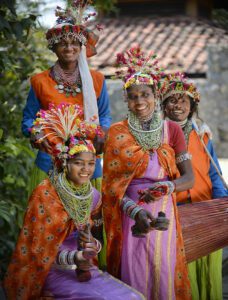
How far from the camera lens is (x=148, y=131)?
3.88 m

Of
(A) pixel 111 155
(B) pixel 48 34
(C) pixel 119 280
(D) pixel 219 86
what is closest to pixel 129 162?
(A) pixel 111 155

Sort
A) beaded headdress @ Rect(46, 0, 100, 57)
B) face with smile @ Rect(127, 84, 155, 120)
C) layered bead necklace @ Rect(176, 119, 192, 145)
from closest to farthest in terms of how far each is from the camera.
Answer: face with smile @ Rect(127, 84, 155, 120), beaded headdress @ Rect(46, 0, 100, 57), layered bead necklace @ Rect(176, 119, 192, 145)

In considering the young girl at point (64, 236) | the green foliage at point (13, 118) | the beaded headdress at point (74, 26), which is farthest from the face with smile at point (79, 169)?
the green foliage at point (13, 118)

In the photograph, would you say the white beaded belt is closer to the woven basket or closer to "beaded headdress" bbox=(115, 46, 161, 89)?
the woven basket

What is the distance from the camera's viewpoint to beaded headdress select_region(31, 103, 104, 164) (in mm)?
3637

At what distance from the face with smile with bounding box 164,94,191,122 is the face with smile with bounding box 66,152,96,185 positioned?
127 cm

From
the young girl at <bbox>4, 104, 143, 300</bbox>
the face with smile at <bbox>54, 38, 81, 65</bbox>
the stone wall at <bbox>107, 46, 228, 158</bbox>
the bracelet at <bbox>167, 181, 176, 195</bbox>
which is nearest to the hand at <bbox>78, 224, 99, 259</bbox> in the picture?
the young girl at <bbox>4, 104, 143, 300</bbox>

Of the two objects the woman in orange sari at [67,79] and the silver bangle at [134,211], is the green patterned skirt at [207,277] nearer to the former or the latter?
the woman in orange sari at [67,79]

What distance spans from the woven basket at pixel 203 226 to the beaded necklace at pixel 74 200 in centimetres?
94

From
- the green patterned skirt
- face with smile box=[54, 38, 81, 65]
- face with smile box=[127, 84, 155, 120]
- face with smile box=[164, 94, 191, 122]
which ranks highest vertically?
face with smile box=[54, 38, 81, 65]

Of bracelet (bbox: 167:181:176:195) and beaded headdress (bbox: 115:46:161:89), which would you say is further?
beaded headdress (bbox: 115:46:161:89)

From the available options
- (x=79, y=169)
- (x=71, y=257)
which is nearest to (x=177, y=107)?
(x=79, y=169)

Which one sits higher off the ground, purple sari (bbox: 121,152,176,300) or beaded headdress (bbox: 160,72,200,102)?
beaded headdress (bbox: 160,72,200,102)

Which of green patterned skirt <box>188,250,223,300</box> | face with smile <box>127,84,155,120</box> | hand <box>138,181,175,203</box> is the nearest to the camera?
hand <box>138,181,175,203</box>
